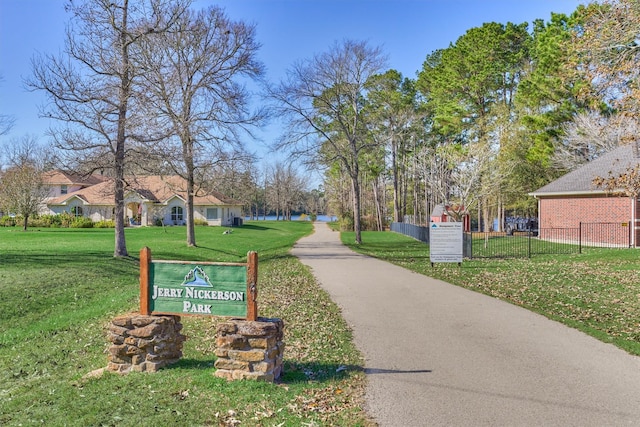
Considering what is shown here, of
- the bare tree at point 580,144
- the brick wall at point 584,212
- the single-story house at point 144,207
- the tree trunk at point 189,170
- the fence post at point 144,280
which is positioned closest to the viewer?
the fence post at point 144,280

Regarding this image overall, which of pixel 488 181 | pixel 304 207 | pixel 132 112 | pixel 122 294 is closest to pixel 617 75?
pixel 122 294

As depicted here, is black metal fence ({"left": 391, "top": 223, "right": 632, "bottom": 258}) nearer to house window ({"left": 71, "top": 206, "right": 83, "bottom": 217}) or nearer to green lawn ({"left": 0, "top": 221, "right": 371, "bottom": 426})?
green lawn ({"left": 0, "top": 221, "right": 371, "bottom": 426})

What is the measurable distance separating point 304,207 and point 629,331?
376 feet

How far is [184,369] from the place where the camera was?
6461 millimetres

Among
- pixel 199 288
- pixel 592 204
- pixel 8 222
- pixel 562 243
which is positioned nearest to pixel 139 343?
pixel 199 288

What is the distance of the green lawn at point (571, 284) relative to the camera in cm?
920

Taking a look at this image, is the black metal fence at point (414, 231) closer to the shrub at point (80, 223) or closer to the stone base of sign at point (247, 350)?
the stone base of sign at point (247, 350)

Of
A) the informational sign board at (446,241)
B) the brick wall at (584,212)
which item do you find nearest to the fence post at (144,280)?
the informational sign board at (446,241)

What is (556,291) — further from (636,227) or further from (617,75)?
(636,227)

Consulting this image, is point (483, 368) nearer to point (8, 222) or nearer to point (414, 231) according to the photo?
point (414, 231)

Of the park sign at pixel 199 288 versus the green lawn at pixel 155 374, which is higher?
the park sign at pixel 199 288

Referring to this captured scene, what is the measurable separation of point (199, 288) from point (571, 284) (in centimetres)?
1109

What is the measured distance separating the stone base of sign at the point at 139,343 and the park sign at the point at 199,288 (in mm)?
158

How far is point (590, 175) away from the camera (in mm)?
27656
